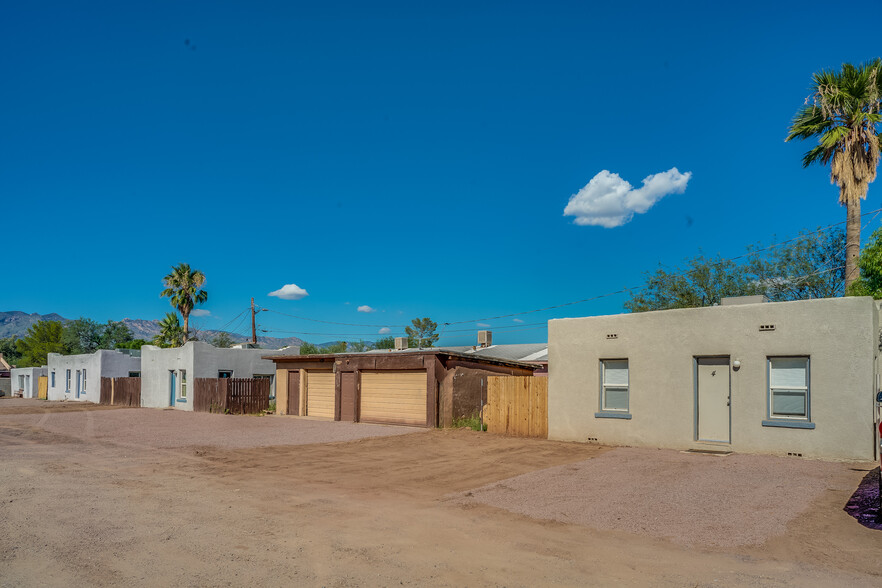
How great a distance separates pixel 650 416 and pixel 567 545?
9456mm

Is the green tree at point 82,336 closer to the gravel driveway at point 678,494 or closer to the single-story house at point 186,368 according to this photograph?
the single-story house at point 186,368

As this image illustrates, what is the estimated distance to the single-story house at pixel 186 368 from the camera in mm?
36250

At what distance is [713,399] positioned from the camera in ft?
50.1

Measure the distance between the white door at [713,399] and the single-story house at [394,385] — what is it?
950 centimetres

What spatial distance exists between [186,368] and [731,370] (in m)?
31.0

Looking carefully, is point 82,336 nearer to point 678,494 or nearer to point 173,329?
point 173,329

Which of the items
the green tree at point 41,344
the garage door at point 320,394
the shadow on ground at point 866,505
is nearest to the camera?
the shadow on ground at point 866,505

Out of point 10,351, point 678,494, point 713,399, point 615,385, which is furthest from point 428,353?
point 10,351

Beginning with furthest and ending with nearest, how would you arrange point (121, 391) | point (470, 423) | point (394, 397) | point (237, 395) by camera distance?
point (121, 391) < point (237, 395) < point (394, 397) < point (470, 423)

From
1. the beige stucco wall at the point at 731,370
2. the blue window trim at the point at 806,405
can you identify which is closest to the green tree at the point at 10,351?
the beige stucco wall at the point at 731,370

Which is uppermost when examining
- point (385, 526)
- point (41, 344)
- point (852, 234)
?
point (852, 234)

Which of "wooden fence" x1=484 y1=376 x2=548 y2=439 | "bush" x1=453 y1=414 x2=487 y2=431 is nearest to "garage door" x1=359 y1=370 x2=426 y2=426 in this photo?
"bush" x1=453 y1=414 x2=487 y2=431

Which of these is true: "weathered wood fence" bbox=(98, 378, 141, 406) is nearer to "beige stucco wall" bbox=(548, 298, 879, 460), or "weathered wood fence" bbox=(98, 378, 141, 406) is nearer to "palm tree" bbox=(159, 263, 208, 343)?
"palm tree" bbox=(159, 263, 208, 343)

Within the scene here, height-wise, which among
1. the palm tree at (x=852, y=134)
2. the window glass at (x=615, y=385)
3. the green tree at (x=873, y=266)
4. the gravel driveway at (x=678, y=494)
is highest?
the palm tree at (x=852, y=134)
